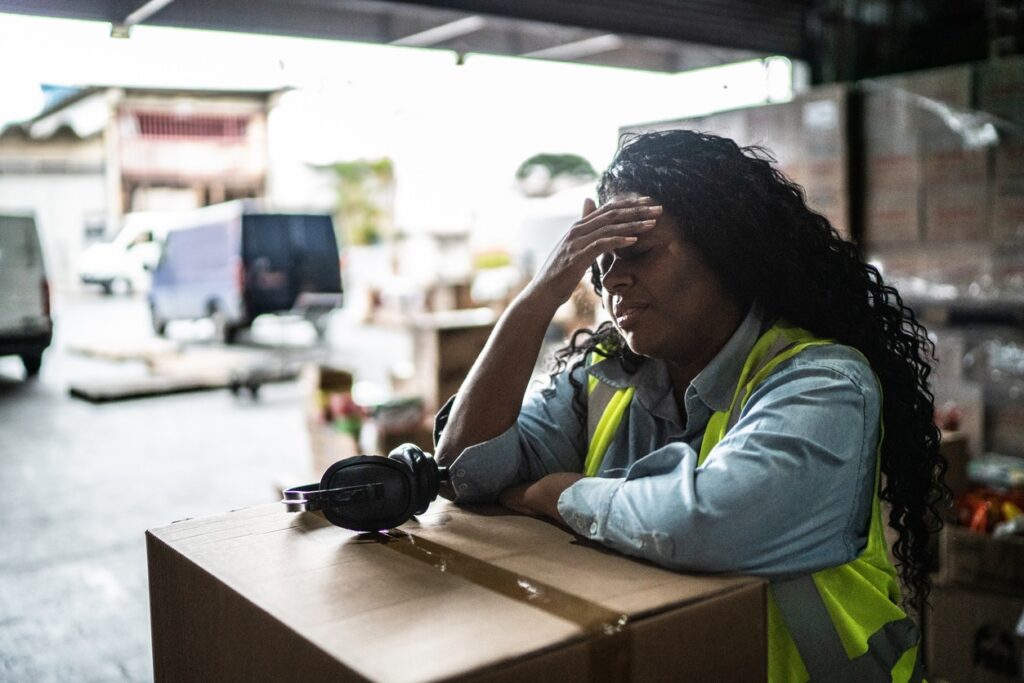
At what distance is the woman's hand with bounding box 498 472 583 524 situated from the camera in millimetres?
1539

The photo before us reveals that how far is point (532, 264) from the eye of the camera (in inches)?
422

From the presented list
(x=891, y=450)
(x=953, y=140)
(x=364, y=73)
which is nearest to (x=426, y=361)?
(x=364, y=73)

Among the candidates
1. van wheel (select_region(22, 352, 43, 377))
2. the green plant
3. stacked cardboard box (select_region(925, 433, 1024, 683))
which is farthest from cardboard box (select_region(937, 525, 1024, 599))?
the green plant

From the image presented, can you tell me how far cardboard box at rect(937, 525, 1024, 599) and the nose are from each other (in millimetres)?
1616

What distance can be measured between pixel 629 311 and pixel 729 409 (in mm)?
246

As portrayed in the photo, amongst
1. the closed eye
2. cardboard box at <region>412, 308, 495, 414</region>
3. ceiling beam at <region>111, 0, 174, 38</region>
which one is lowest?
cardboard box at <region>412, 308, 495, 414</region>

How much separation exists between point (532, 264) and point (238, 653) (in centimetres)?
965

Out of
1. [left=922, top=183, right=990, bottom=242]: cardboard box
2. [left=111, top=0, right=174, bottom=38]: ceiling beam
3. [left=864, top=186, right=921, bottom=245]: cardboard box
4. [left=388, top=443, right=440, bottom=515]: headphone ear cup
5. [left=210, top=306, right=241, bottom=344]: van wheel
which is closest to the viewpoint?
[left=388, top=443, right=440, bottom=515]: headphone ear cup

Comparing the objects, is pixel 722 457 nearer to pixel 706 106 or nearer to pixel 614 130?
pixel 706 106

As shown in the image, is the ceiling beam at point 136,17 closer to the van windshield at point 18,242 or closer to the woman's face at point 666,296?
the woman's face at point 666,296

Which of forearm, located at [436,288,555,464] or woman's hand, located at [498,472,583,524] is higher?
forearm, located at [436,288,555,464]

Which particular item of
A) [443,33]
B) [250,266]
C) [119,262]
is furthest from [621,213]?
[119,262]

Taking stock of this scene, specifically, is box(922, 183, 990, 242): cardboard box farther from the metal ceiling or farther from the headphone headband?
the headphone headband

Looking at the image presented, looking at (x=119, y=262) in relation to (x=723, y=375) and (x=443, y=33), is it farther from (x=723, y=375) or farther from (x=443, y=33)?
(x=723, y=375)
